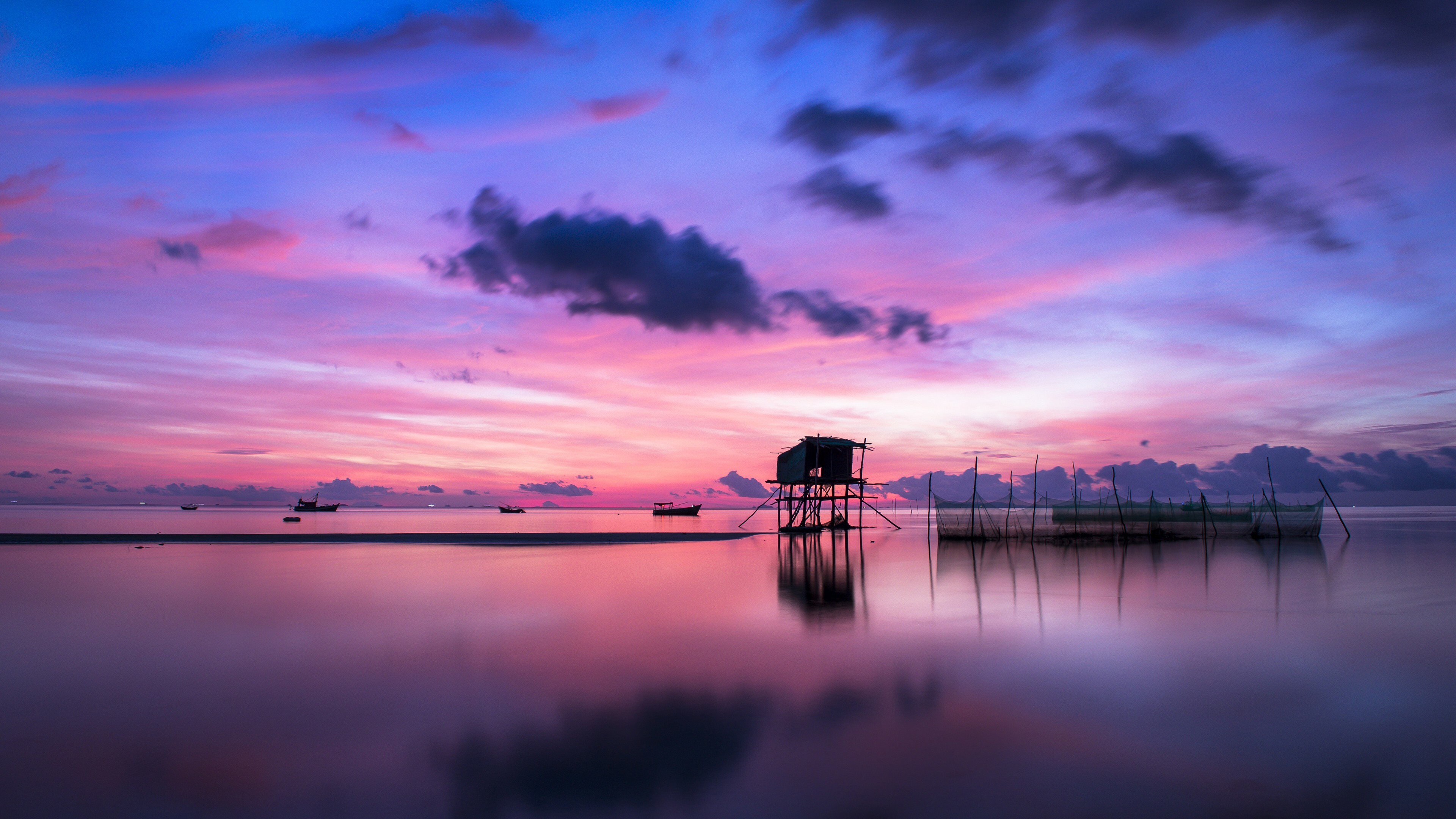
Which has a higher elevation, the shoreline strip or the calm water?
the calm water

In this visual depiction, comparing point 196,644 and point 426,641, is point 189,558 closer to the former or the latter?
point 196,644

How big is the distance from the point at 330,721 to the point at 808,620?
10857 mm

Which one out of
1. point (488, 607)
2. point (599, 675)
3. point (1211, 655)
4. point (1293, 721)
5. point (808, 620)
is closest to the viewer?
point (1293, 721)

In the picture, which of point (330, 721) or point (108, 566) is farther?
point (108, 566)

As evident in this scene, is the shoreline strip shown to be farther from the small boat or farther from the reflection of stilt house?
the small boat

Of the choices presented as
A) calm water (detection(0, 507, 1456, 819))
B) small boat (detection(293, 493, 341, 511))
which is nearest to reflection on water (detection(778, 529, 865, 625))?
calm water (detection(0, 507, 1456, 819))

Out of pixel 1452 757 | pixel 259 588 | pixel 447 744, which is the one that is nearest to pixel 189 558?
pixel 259 588

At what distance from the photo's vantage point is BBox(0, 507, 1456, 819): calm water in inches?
281

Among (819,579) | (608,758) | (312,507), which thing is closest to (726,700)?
(608,758)

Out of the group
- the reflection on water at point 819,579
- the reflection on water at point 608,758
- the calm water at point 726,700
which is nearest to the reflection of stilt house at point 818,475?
the reflection on water at point 819,579

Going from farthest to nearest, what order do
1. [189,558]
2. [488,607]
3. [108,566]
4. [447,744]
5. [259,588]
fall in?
[189,558] → [108,566] → [259,588] → [488,607] → [447,744]

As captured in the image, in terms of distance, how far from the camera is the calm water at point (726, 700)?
7.13 metres

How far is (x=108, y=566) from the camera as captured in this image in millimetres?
29766

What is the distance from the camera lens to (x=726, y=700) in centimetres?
1057
